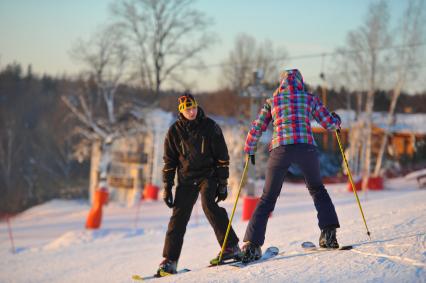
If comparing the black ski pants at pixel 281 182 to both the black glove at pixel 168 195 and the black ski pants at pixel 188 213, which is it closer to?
the black ski pants at pixel 188 213

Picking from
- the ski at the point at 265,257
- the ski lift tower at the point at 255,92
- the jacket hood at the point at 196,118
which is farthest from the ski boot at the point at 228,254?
the ski lift tower at the point at 255,92

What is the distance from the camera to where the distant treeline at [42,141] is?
1479 inches

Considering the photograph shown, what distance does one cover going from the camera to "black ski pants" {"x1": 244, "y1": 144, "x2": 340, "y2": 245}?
4.62 m

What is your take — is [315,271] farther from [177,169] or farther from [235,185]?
[235,185]

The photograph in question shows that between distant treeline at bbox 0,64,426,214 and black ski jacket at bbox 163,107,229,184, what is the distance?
2481 centimetres

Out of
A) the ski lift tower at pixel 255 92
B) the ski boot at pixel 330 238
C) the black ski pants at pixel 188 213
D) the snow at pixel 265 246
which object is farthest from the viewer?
the ski lift tower at pixel 255 92

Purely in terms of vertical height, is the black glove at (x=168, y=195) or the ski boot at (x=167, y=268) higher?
the black glove at (x=168, y=195)

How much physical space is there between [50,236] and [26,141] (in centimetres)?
3782

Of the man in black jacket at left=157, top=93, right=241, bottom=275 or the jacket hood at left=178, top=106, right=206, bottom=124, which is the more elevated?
the jacket hood at left=178, top=106, right=206, bottom=124

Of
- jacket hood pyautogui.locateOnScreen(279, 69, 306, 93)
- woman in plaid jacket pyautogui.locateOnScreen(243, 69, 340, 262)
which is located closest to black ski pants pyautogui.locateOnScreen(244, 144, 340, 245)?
woman in plaid jacket pyautogui.locateOnScreen(243, 69, 340, 262)

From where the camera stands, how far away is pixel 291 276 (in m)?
3.99

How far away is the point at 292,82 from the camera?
15.6ft

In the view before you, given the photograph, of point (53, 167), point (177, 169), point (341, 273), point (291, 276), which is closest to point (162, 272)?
point (177, 169)

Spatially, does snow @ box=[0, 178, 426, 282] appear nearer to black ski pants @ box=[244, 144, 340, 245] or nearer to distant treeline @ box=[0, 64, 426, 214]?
black ski pants @ box=[244, 144, 340, 245]
